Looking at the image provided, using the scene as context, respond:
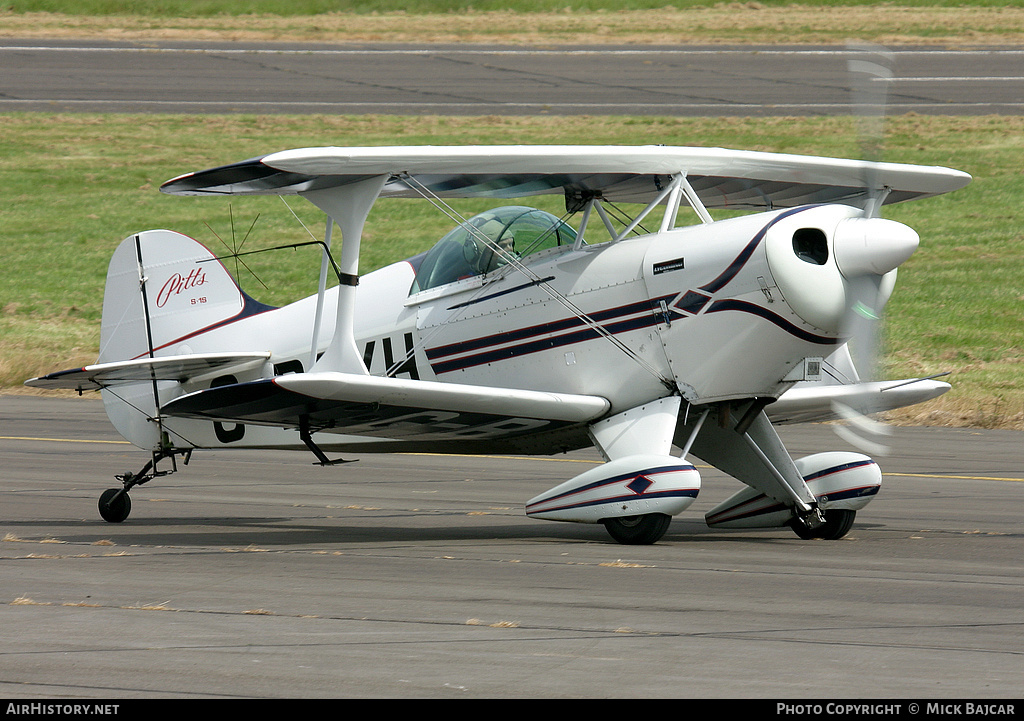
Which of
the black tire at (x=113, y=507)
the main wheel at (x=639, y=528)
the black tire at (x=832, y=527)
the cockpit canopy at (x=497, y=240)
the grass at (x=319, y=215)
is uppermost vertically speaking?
the cockpit canopy at (x=497, y=240)

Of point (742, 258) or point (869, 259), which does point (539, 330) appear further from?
point (869, 259)

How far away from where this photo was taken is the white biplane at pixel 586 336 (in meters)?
9.20

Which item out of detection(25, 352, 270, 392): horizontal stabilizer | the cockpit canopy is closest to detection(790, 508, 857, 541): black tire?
the cockpit canopy

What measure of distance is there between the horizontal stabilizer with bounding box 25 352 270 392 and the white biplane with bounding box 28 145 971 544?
0.11 feet

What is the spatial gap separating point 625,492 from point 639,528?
370mm

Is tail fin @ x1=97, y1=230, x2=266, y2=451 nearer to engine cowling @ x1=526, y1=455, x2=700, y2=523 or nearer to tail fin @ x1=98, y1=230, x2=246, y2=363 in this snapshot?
tail fin @ x1=98, y1=230, x2=246, y2=363

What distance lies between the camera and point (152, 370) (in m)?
10.6

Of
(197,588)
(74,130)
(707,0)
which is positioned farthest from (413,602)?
(707,0)

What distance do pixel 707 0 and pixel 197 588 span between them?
152 feet

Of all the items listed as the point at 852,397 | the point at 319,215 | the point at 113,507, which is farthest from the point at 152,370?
the point at 319,215

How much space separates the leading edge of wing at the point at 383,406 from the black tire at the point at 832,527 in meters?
1.89

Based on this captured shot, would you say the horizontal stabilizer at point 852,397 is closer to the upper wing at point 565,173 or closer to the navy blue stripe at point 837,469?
the navy blue stripe at point 837,469

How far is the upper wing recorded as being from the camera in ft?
31.1

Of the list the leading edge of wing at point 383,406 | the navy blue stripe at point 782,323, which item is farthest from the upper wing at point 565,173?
the leading edge of wing at point 383,406
